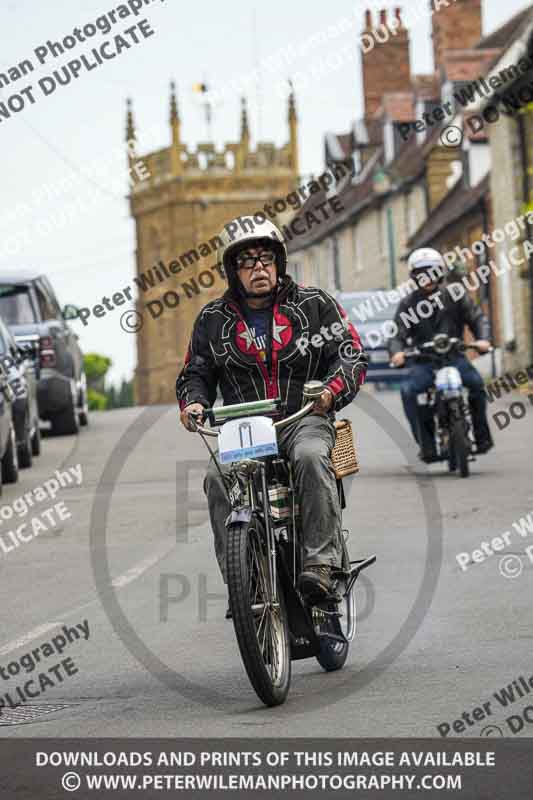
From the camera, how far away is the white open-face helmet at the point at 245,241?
711 cm

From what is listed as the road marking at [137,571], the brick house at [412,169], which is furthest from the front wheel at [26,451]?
the brick house at [412,169]

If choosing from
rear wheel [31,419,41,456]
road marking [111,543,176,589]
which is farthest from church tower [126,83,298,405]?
road marking [111,543,176,589]

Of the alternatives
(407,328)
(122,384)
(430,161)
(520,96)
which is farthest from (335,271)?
(122,384)

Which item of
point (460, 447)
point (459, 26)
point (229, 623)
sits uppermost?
point (459, 26)

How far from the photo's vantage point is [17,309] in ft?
83.4

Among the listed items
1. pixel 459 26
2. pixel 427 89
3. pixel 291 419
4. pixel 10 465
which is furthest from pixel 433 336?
pixel 459 26

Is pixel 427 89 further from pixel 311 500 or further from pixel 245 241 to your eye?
pixel 311 500

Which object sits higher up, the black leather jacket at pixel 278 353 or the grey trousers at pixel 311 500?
the black leather jacket at pixel 278 353

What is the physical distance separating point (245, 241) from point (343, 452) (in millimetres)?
944

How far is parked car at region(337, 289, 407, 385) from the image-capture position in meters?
34.7

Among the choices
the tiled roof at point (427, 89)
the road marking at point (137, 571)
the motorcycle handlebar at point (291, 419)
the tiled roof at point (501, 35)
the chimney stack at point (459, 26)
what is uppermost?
the chimney stack at point (459, 26)

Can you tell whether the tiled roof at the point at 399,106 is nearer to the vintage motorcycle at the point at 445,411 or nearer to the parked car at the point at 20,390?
the parked car at the point at 20,390

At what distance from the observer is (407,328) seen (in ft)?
53.1

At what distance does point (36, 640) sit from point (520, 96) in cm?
3080
